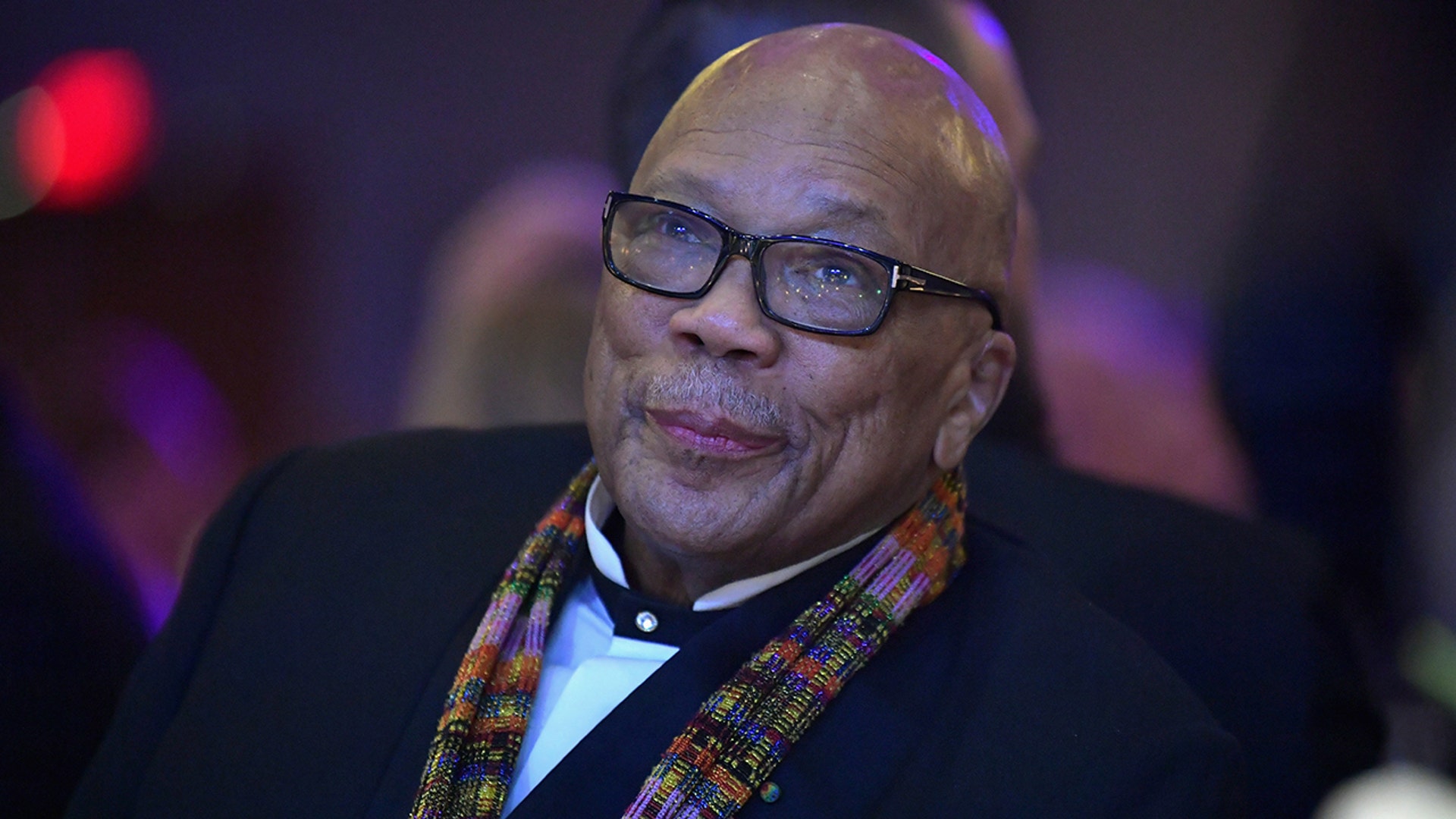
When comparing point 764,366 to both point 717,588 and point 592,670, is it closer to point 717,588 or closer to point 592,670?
point 717,588

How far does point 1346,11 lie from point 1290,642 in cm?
128

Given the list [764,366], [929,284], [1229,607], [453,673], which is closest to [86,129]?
[453,673]

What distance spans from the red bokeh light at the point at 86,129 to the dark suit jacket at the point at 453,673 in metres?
1.23

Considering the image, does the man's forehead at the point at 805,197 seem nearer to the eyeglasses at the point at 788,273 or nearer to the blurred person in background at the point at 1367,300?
the eyeglasses at the point at 788,273

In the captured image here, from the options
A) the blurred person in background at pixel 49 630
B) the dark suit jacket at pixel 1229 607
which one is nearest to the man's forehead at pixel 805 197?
the dark suit jacket at pixel 1229 607

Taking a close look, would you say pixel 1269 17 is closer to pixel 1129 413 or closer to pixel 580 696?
pixel 1129 413

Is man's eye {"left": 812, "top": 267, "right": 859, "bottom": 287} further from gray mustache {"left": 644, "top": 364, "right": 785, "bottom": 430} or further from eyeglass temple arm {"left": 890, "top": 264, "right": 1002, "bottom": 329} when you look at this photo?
gray mustache {"left": 644, "top": 364, "right": 785, "bottom": 430}

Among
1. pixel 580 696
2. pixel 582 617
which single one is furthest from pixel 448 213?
pixel 580 696

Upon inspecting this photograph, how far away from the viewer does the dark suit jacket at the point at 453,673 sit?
1652 millimetres

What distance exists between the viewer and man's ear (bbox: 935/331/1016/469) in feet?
6.00

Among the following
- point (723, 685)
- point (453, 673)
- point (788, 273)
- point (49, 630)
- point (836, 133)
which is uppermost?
point (836, 133)

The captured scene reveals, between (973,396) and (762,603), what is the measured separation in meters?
0.42

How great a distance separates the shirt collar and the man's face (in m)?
0.07

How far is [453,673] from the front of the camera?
1.87 m
